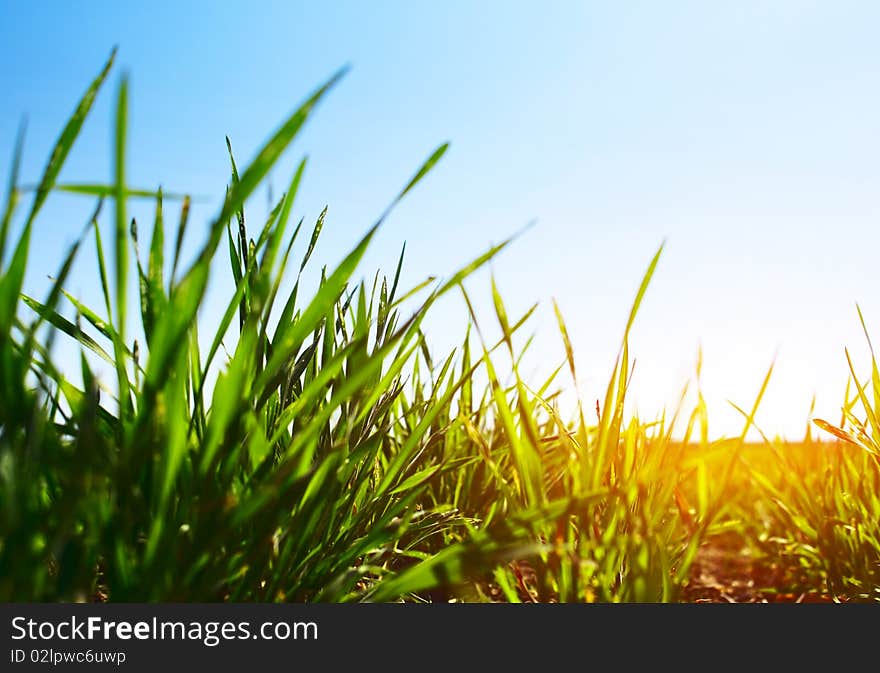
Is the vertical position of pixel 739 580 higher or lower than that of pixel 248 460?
lower

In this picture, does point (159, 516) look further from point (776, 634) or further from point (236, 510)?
point (776, 634)

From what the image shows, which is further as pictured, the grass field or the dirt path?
the dirt path

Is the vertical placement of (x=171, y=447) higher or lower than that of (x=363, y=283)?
lower

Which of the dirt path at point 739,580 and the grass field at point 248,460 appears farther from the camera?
A: the dirt path at point 739,580

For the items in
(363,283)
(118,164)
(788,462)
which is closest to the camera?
(118,164)

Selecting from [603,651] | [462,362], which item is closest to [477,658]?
[603,651]

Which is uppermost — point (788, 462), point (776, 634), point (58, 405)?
point (58, 405)

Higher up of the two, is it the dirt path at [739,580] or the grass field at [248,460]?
the grass field at [248,460]

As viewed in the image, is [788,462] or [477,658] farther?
[788,462]

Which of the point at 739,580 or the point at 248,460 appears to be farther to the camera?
the point at 739,580

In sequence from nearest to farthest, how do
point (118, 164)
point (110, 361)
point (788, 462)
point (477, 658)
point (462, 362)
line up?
point (118, 164) → point (477, 658) → point (110, 361) → point (462, 362) → point (788, 462)

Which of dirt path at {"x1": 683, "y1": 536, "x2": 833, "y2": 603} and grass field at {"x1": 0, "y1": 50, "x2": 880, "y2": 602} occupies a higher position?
grass field at {"x1": 0, "y1": 50, "x2": 880, "y2": 602}

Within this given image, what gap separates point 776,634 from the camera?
0.58m

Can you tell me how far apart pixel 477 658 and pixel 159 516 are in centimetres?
28
